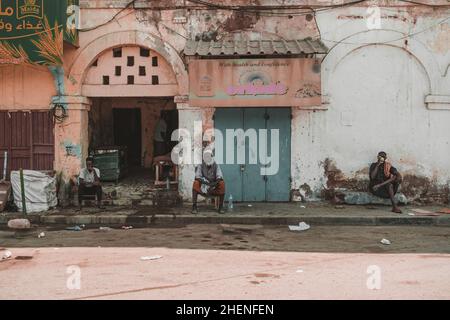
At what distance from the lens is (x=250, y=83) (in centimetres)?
1203

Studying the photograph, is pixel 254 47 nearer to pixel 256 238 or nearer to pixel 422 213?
pixel 256 238

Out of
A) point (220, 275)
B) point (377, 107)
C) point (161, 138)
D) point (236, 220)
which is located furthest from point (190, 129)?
point (220, 275)

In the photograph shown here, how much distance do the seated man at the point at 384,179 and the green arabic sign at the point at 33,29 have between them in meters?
7.83

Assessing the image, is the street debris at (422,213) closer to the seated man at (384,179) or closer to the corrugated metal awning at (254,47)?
the seated man at (384,179)

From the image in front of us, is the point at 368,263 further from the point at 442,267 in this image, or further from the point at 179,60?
the point at 179,60

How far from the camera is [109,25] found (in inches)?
503

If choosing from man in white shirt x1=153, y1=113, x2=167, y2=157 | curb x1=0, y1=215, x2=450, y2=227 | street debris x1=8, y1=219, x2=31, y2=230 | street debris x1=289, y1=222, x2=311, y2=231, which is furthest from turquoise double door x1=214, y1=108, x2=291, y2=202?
street debris x1=8, y1=219, x2=31, y2=230

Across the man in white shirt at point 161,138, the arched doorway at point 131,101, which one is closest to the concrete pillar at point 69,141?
the arched doorway at point 131,101

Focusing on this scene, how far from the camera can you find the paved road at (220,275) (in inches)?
223

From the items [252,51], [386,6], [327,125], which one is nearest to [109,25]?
[252,51]

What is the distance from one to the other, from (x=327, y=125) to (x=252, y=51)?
9.05 ft

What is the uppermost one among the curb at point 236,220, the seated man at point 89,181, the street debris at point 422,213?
the seated man at point 89,181

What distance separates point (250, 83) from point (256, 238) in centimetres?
412

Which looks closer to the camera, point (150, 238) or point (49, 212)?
point (150, 238)
